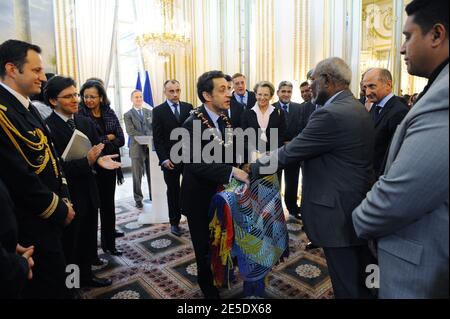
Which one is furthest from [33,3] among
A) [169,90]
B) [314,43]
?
[314,43]

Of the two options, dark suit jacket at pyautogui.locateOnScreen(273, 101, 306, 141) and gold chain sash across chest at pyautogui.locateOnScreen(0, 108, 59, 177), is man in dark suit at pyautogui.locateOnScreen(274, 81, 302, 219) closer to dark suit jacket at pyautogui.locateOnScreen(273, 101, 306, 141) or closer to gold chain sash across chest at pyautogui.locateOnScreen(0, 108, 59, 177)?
dark suit jacket at pyautogui.locateOnScreen(273, 101, 306, 141)

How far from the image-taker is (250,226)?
220 cm

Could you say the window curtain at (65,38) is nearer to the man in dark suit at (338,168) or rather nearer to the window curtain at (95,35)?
the window curtain at (95,35)

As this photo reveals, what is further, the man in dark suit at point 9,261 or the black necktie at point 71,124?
the black necktie at point 71,124

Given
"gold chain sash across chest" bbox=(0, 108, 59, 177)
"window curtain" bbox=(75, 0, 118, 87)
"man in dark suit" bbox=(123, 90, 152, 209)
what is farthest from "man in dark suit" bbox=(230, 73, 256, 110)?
"window curtain" bbox=(75, 0, 118, 87)

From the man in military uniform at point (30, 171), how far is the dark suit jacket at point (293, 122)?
3160 mm

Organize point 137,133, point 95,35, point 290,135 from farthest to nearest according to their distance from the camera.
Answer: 1. point 95,35
2. point 137,133
3. point 290,135

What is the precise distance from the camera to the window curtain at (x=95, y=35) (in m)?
6.84

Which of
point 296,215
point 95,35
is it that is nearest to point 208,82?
point 296,215

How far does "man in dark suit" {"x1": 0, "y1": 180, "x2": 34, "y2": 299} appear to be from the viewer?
3.82 ft

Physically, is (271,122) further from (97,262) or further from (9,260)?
(9,260)

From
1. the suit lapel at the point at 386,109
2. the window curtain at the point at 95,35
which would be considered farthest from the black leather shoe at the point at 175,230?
the window curtain at the point at 95,35

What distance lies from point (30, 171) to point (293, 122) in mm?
3418
